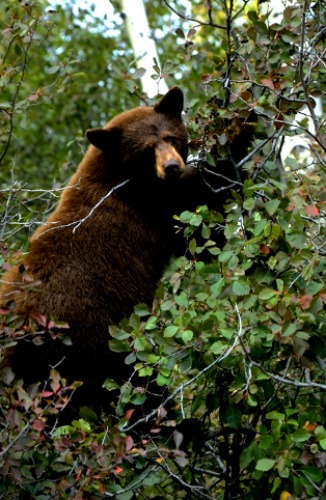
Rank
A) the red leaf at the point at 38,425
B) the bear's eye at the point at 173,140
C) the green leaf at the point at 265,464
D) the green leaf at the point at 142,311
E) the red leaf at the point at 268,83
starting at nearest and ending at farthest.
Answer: the red leaf at the point at 38,425 < the green leaf at the point at 265,464 < the green leaf at the point at 142,311 < the red leaf at the point at 268,83 < the bear's eye at the point at 173,140

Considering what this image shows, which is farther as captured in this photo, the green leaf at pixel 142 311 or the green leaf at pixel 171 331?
the green leaf at pixel 142 311

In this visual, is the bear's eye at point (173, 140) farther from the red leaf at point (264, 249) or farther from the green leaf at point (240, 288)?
the green leaf at point (240, 288)

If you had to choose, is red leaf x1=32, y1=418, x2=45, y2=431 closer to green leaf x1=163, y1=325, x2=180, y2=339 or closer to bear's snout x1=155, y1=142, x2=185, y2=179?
green leaf x1=163, y1=325, x2=180, y2=339

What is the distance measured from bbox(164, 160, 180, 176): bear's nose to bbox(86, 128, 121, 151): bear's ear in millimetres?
575

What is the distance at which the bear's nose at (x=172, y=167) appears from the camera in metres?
5.29

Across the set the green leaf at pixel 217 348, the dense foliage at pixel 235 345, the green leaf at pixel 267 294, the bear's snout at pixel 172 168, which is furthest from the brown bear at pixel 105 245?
the green leaf at pixel 267 294

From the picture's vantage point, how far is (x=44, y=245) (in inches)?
208

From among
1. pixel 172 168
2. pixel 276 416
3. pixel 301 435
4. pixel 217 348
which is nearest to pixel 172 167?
pixel 172 168

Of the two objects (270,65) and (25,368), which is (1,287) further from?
(270,65)

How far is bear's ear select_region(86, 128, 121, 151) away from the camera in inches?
221

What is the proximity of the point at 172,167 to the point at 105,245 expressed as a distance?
0.67 metres

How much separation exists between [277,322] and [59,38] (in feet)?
25.5

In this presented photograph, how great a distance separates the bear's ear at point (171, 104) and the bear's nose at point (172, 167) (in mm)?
604

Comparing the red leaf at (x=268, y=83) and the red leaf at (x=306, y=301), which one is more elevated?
the red leaf at (x=268, y=83)
